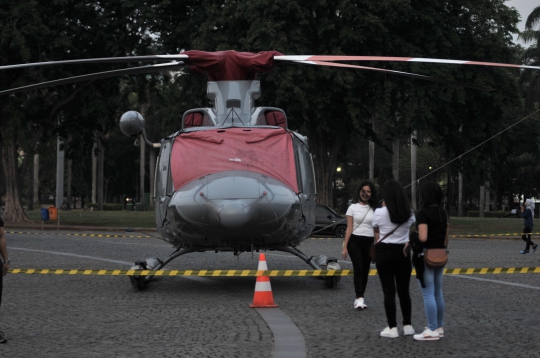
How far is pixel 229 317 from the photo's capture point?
38.8 ft

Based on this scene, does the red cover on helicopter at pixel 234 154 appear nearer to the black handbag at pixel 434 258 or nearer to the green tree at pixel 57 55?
the black handbag at pixel 434 258

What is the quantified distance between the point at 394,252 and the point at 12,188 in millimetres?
33648

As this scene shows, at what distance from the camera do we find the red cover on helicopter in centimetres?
1464

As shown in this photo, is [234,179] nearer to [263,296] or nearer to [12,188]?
[263,296]

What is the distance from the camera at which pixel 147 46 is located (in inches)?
1567

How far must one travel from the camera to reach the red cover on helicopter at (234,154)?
1464 centimetres

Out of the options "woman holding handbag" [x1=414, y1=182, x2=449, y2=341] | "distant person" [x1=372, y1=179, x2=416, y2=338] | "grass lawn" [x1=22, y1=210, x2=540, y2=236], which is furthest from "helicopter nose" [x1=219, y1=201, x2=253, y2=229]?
"grass lawn" [x1=22, y1=210, x2=540, y2=236]

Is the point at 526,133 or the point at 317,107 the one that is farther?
the point at 526,133

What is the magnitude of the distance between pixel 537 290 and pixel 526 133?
195 ft

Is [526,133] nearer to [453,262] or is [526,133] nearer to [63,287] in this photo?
[453,262]

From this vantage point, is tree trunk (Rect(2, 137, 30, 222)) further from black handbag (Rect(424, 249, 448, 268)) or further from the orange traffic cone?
black handbag (Rect(424, 249, 448, 268))

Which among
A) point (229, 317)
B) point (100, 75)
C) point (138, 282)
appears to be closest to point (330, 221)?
point (138, 282)

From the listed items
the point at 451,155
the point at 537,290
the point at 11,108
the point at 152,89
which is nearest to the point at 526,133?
the point at 451,155

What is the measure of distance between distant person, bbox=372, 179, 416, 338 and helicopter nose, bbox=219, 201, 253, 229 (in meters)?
3.61
